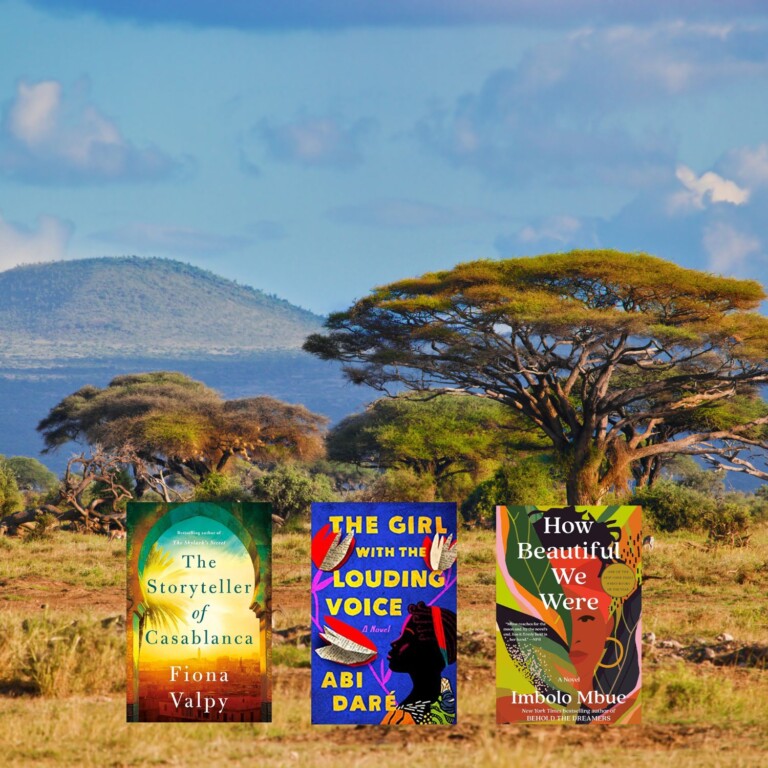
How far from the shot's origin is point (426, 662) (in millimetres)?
8594

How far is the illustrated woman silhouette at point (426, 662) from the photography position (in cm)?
855

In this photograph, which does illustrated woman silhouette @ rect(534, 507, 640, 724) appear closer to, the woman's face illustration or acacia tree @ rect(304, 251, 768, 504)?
the woman's face illustration

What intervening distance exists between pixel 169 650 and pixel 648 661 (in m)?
4.74

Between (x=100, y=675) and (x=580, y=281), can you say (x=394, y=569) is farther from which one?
(x=580, y=281)

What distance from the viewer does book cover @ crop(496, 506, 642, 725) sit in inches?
336

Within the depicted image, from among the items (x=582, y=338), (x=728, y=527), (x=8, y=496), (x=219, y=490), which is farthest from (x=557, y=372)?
(x=8, y=496)

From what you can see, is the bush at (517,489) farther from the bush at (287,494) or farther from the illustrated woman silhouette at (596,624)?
the illustrated woman silhouette at (596,624)

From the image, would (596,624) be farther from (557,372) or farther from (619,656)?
(557,372)

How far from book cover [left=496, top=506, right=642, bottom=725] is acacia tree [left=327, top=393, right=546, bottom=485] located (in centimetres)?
3134

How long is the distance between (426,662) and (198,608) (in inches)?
61.2

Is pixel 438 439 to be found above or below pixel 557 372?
below

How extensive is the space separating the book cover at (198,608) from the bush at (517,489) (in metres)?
26.4

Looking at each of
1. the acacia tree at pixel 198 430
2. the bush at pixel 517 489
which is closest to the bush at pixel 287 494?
the bush at pixel 517 489

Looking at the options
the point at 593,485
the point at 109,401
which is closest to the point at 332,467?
the point at 109,401
